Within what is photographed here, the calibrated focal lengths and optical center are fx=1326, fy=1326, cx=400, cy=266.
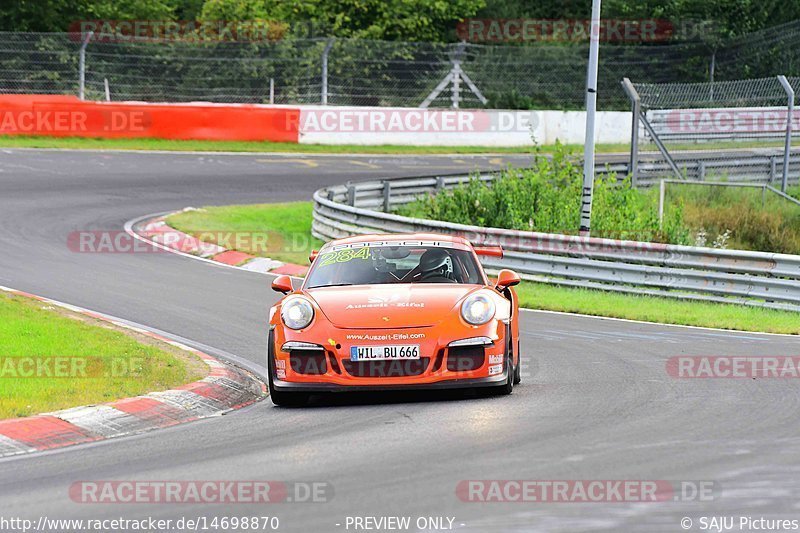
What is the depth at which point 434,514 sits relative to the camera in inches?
244

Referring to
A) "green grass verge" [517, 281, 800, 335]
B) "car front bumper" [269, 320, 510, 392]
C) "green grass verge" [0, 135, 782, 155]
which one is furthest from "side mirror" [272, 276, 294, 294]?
"green grass verge" [0, 135, 782, 155]

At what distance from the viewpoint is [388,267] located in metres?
11.0

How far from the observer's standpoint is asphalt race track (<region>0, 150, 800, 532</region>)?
635 cm

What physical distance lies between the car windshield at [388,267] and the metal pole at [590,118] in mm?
8265

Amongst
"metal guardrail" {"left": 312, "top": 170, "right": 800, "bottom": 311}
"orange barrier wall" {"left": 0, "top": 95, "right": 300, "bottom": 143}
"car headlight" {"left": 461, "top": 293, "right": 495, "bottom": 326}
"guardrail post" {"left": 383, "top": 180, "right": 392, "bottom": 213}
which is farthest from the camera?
"orange barrier wall" {"left": 0, "top": 95, "right": 300, "bottom": 143}

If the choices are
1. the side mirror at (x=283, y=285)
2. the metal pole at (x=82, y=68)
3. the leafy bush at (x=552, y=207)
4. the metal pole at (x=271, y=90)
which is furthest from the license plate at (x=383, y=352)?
the metal pole at (x=271, y=90)

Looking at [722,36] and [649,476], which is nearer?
[649,476]

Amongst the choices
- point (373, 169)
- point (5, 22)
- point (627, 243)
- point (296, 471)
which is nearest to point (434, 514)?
point (296, 471)

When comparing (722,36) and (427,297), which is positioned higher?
(722,36)

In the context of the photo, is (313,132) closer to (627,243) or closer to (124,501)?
(627,243)

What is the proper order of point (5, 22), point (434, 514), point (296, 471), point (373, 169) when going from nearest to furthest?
point (434, 514) < point (296, 471) < point (373, 169) < point (5, 22)

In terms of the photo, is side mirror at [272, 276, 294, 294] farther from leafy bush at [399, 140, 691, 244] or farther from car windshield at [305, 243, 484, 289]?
leafy bush at [399, 140, 691, 244]

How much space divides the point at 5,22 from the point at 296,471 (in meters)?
41.6

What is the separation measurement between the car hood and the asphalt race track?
620 mm
